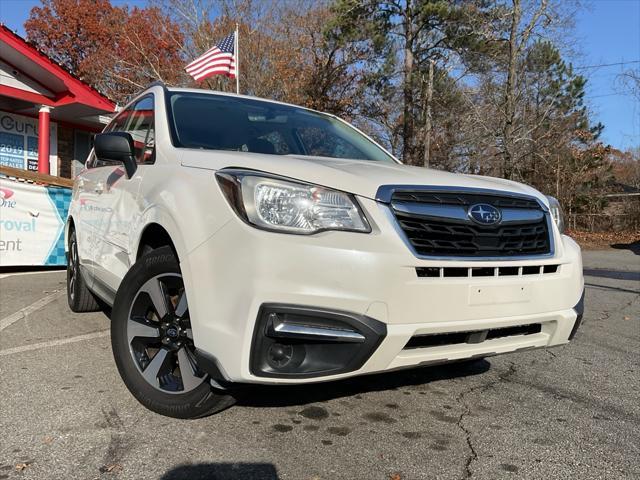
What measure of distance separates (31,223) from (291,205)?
26.7ft

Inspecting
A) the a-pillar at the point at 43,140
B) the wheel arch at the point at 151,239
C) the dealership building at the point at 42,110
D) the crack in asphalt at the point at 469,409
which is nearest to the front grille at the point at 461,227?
the crack in asphalt at the point at 469,409

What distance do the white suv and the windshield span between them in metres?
0.04

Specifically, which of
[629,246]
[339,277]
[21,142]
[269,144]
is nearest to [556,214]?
[339,277]

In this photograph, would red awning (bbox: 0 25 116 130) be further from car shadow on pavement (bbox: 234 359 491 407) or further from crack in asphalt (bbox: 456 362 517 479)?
crack in asphalt (bbox: 456 362 517 479)

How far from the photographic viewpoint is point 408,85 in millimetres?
23984

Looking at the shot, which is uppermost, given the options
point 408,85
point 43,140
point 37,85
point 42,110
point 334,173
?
point 408,85

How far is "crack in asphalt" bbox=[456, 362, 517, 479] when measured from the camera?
2.38 meters

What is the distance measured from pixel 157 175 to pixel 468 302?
1.76 metres

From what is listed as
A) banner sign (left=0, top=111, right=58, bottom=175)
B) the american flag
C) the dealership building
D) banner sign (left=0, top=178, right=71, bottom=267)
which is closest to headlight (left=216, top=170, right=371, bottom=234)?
banner sign (left=0, top=178, right=71, bottom=267)

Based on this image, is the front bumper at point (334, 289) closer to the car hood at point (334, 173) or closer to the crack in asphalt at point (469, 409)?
the car hood at point (334, 173)

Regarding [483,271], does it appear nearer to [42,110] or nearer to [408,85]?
[42,110]

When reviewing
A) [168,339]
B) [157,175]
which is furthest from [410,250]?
[157,175]

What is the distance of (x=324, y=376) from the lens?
2.20 meters

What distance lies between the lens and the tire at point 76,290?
506 centimetres
